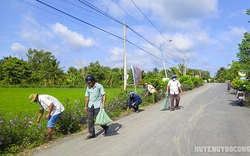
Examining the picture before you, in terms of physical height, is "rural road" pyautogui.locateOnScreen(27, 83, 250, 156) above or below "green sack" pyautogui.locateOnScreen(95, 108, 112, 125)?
below

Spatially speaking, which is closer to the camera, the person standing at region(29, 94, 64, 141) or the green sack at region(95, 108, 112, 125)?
the person standing at region(29, 94, 64, 141)

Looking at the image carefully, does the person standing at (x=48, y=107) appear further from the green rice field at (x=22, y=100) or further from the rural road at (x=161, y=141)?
the green rice field at (x=22, y=100)

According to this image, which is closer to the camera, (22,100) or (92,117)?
(92,117)

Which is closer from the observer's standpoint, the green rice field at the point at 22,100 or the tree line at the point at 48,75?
the green rice field at the point at 22,100

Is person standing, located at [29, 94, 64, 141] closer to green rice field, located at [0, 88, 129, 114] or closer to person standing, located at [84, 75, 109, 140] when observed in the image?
person standing, located at [84, 75, 109, 140]

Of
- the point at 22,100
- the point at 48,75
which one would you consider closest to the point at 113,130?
the point at 22,100

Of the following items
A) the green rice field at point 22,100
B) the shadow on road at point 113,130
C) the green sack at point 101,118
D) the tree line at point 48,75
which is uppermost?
the tree line at point 48,75

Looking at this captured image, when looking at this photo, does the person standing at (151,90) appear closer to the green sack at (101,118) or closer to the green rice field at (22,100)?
the green rice field at (22,100)

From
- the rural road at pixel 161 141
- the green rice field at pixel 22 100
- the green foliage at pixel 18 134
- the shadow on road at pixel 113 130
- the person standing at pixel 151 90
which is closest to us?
the rural road at pixel 161 141

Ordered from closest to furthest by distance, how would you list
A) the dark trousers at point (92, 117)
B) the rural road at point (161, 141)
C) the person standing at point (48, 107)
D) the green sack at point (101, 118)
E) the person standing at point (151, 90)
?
the rural road at point (161, 141) → the person standing at point (48, 107) → the green sack at point (101, 118) → the dark trousers at point (92, 117) → the person standing at point (151, 90)

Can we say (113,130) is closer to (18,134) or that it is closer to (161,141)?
(161,141)

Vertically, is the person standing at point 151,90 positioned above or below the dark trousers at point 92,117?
above

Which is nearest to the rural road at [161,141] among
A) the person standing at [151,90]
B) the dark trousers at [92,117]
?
the dark trousers at [92,117]

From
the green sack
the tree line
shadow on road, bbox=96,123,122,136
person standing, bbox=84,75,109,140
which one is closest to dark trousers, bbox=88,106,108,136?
person standing, bbox=84,75,109,140
